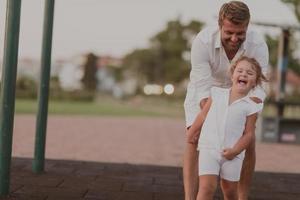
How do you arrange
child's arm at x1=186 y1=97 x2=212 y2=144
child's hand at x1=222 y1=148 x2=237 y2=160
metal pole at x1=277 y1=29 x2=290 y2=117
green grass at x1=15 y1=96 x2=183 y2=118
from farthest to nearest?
green grass at x1=15 y1=96 x2=183 y2=118 < metal pole at x1=277 y1=29 x2=290 y2=117 < child's arm at x1=186 y1=97 x2=212 y2=144 < child's hand at x1=222 y1=148 x2=237 y2=160

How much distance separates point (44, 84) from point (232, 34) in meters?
2.70

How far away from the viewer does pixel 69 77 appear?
122625 mm

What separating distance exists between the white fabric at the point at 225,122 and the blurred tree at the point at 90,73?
9355cm

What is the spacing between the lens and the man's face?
3156 mm

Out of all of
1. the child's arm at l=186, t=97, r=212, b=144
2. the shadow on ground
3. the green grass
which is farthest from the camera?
the green grass

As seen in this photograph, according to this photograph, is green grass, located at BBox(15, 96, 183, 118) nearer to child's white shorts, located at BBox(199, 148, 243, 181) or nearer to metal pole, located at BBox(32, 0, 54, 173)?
metal pole, located at BBox(32, 0, 54, 173)

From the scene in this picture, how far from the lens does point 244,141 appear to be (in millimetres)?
3018

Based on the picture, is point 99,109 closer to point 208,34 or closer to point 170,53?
point 208,34

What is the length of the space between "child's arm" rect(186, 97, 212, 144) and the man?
9 cm

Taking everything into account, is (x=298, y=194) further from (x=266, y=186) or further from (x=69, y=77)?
(x=69, y=77)

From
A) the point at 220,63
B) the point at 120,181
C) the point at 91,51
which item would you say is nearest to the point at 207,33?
the point at 220,63

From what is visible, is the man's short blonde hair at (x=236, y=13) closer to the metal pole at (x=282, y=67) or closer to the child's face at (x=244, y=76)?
the child's face at (x=244, y=76)

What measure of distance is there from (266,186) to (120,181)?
1.39 metres

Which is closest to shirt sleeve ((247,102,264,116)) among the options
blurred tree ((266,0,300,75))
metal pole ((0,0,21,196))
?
metal pole ((0,0,21,196))
